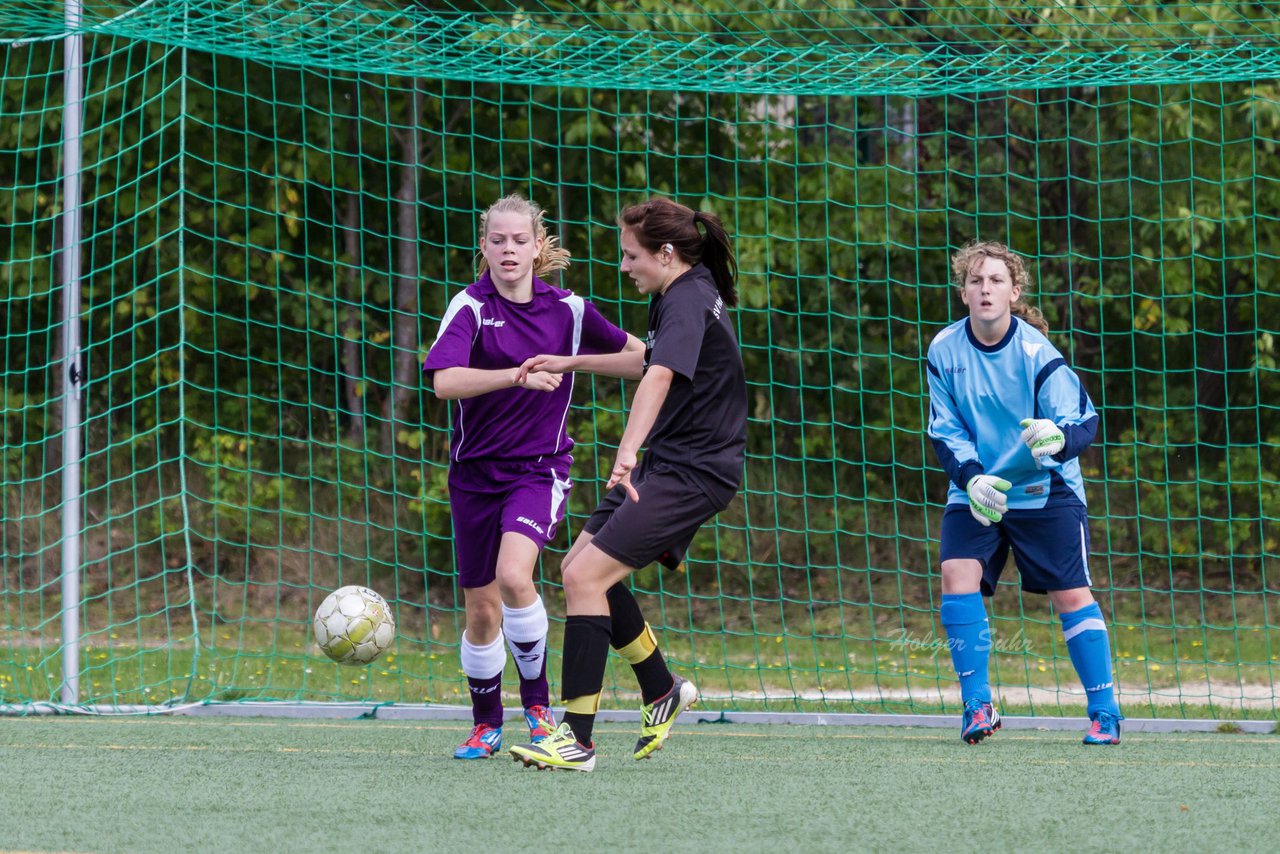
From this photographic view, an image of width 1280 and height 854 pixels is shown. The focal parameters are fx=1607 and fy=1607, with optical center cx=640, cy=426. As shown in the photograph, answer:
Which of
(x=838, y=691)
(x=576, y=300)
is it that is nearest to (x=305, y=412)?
(x=838, y=691)

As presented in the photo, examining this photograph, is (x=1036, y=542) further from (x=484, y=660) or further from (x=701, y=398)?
(x=484, y=660)

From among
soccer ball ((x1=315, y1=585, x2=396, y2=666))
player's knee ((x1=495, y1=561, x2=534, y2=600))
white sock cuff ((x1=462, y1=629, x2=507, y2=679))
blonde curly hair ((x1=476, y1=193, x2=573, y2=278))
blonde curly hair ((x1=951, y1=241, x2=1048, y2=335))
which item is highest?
blonde curly hair ((x1=476, y1=193, x2=573, y2=278))

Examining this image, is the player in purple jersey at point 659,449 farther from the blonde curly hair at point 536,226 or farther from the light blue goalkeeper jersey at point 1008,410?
the light blue goalkeeper jersey at point 1008,410

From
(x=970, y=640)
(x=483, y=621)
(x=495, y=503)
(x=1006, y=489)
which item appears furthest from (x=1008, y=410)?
(x=483, y=621)

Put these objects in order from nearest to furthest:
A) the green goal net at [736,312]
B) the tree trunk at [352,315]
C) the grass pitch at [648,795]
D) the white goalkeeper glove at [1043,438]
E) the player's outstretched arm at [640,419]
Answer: the grass pitch at [648,795]
the player's outstretched arm at [640,419]
the white goalkeeper glove at [1043,438]
the green goal net at [736,312]
the tree trunk at [352,315]

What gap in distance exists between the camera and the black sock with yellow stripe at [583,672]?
13.5 feet

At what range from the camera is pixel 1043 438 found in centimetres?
467

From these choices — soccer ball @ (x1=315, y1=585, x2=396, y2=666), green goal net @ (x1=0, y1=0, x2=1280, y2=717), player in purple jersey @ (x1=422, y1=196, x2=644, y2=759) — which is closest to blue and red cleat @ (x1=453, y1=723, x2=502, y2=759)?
player in purple jersey @ (x1=422, y1=196, x2=644, y2=759)

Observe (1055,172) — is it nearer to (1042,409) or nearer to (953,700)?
(953,700)

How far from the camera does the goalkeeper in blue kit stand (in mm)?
4852

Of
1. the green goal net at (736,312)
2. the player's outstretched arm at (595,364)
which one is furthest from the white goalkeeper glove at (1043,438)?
the green goal net at (736,312)

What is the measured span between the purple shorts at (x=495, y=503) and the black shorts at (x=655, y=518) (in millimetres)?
383

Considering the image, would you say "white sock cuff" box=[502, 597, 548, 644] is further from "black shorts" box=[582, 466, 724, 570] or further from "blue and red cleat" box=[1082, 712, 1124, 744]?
"blue and red cleat" box=[1082, 712, 1124, 744]

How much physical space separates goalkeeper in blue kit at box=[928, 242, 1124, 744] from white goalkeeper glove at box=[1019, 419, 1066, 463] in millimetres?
120
